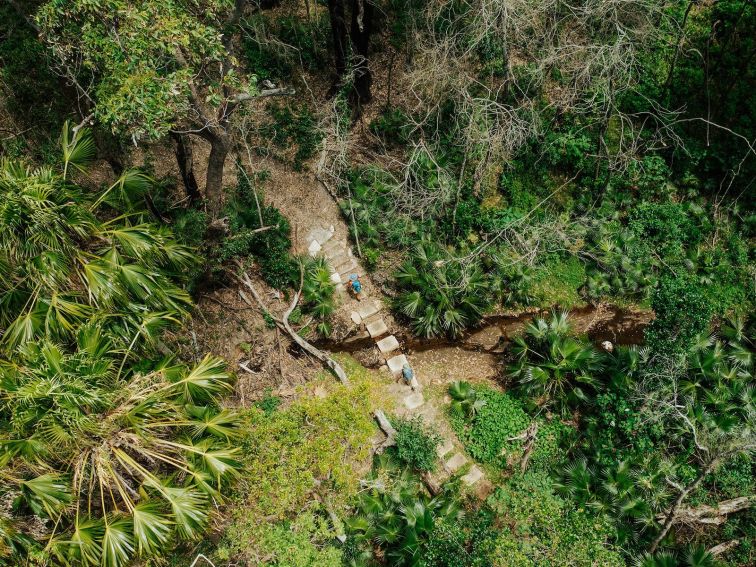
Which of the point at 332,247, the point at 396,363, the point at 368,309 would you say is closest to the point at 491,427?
the point at 396,363

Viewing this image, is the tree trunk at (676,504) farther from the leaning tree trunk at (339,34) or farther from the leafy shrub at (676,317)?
the leaning tree trunk at (339,34)

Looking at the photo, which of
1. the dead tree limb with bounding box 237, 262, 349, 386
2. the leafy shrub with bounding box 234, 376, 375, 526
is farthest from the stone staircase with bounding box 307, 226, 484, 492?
the leafy shrub with bounding box 234, 376, 375, 526

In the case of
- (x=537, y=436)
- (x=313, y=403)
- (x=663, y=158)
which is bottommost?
(x=537, y=436)

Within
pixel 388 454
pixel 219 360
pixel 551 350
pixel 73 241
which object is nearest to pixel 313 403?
pixel 219 360

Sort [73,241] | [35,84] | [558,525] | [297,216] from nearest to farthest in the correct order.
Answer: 1. [73,241]
2. [558,525]
3. [35,84]
4. [297,216]

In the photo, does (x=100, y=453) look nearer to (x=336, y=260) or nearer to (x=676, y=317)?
(x=336, y=260)

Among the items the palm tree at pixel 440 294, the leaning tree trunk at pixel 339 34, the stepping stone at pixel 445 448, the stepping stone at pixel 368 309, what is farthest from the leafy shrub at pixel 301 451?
the leaning tree trunk at pixel 339 34

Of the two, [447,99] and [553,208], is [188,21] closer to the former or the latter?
[447,99]
